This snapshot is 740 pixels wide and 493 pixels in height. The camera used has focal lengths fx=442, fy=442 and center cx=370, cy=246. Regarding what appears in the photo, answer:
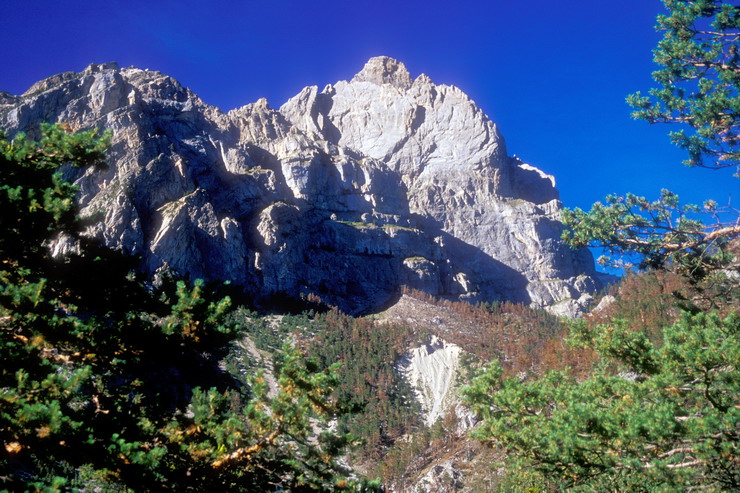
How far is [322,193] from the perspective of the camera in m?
150

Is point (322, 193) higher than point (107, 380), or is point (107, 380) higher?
point (322, 193)

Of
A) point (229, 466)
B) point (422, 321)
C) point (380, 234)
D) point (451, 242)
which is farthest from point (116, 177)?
point (229, 466)

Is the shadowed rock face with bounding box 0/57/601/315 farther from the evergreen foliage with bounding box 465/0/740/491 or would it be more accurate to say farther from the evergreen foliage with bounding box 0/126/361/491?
the evergreen foliage with bounding box 465/0/740/491

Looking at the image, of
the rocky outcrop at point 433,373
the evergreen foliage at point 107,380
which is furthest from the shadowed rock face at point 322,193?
the evergreen foliage at point 107,380

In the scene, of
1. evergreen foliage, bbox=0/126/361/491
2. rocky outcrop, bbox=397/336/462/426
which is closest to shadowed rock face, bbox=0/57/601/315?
rocky outcrop, bbox=397/336/462/426

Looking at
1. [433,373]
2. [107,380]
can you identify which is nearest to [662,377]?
[107,380]

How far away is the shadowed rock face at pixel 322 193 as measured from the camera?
11569 centimetres

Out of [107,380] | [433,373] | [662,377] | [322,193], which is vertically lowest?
[107,380]

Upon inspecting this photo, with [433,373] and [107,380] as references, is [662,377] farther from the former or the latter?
[433,373]

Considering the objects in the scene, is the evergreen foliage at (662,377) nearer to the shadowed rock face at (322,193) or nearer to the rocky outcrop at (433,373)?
the rocky outcrop at (433,373)

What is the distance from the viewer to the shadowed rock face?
115688mm

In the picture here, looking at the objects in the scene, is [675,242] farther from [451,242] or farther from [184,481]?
[451,242]

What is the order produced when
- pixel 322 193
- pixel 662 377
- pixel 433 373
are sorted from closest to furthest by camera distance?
pixel 662 377, pixel 433 373, pixel 322 193

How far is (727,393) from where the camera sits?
10.9 meters
